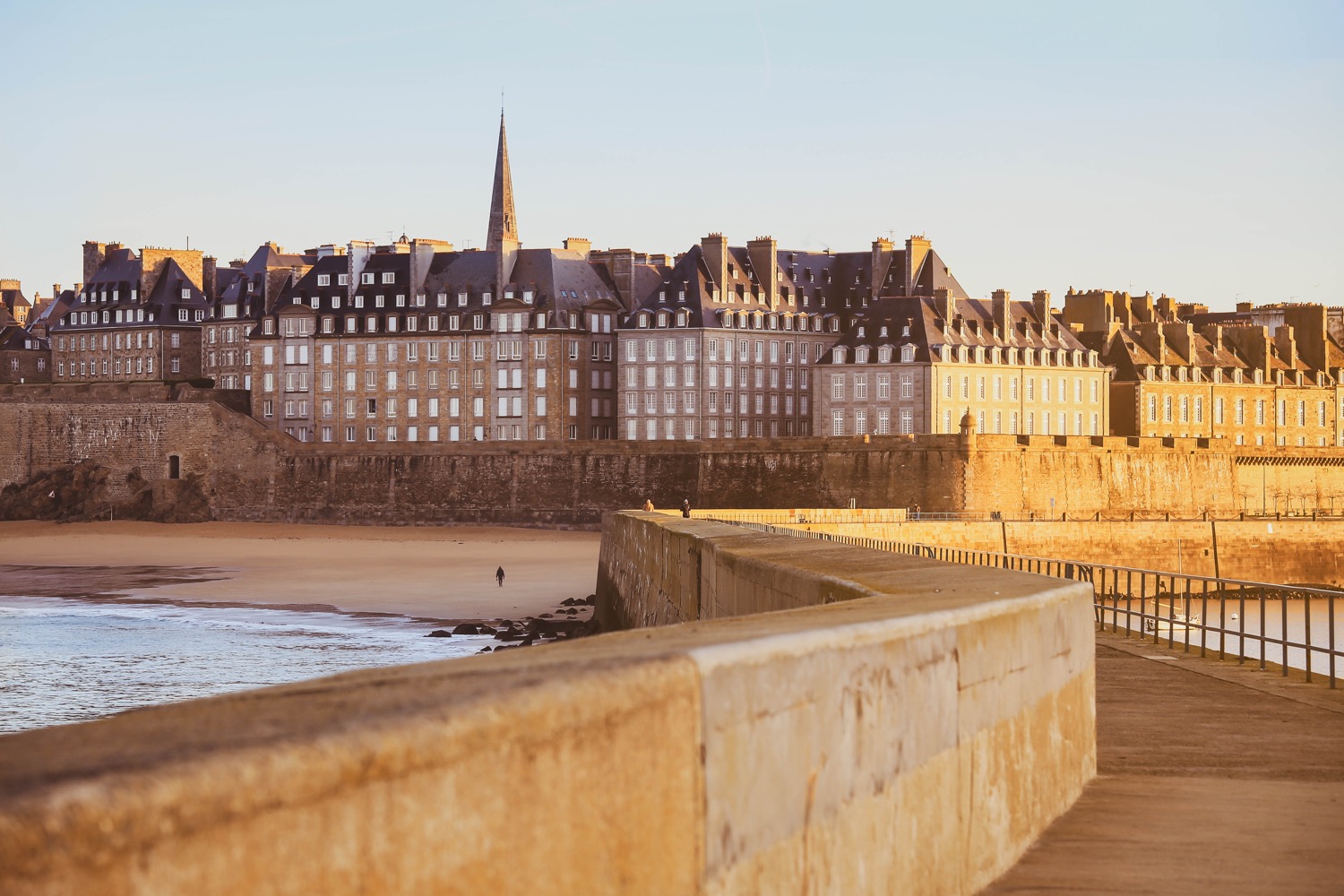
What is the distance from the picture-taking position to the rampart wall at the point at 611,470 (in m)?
64.6

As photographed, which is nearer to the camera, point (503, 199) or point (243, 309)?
point (243, 309)

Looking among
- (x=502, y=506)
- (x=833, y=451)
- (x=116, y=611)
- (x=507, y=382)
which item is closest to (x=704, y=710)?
(x=116, y=611)

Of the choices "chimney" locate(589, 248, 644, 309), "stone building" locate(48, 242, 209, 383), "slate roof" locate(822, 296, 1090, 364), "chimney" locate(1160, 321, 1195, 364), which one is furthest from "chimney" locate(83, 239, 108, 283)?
"chimney" locate(1160, 321, 1195, 364)

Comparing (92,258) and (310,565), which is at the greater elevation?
(92,258)

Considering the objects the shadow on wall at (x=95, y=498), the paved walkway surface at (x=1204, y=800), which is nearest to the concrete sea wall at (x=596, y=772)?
the paved walkway surface at (x=1204, y=800)

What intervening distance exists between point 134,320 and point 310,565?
42.2 metres

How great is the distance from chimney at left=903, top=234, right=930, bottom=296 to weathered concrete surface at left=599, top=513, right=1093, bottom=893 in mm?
68274

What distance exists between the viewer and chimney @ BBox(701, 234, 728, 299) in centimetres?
7738

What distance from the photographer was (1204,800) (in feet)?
26.2

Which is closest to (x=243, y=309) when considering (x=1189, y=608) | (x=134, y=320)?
(x=134, y=320)

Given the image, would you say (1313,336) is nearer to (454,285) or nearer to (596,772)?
(454,285)

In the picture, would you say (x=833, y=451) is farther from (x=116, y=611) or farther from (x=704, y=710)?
(x=704, y=710)

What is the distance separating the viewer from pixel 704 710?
413cm

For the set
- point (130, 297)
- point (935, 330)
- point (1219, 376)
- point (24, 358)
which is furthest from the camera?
point (24, 358)
